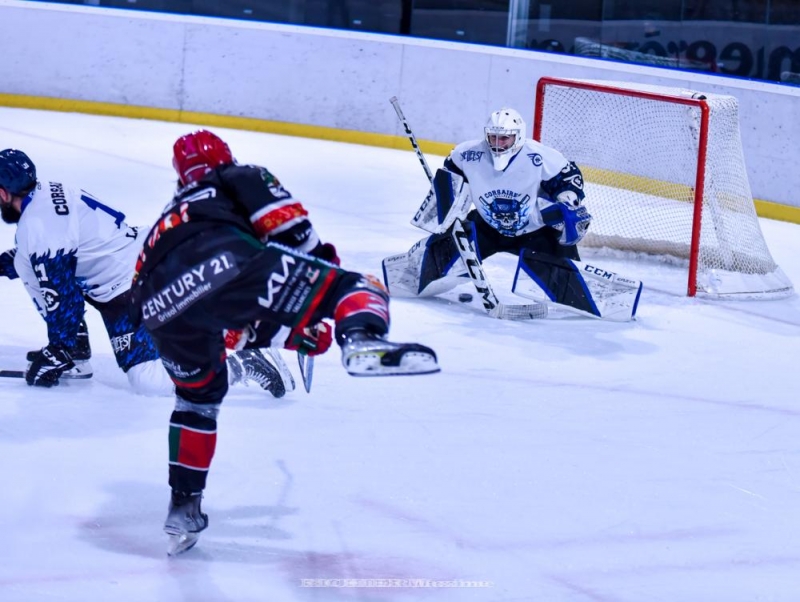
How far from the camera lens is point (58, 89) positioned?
9297 mm

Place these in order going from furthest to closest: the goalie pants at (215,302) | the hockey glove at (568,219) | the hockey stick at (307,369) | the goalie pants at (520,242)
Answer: the goalie pants at (520,242) → the hockey glove at (568,219) → the hockey stick at (307,369) → the goalie pants at (215,302)

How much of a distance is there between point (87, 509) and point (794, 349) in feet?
9.82

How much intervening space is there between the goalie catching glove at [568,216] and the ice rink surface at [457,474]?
0.38 metres

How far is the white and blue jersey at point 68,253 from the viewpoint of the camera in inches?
149

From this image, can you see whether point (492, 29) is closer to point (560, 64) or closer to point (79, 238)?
point (560, 64)

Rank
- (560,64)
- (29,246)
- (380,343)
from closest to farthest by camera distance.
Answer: (380,343), (29,246), (560,64)

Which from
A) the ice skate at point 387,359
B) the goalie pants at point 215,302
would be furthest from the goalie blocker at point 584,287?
the ice skate at point 387,359

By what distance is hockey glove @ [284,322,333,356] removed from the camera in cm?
293

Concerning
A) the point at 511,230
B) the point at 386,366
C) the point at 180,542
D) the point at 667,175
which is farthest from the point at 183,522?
the point at 667,175

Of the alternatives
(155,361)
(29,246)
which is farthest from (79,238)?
(155,361)

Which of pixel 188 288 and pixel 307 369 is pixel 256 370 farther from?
pixel 188 288

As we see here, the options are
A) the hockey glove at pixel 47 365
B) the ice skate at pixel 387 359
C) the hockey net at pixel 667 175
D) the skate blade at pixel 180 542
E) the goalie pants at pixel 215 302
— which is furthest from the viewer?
the hockey net at pixel 667 175

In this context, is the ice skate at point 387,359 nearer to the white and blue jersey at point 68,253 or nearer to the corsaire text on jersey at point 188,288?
the corsaire text on jersey at point 188,288

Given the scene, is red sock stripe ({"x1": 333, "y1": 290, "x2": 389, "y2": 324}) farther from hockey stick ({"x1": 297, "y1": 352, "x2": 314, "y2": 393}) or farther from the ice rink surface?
hockey stick ({"x1": 297, "y1": 352, "x2": 314, "y2": 393})
